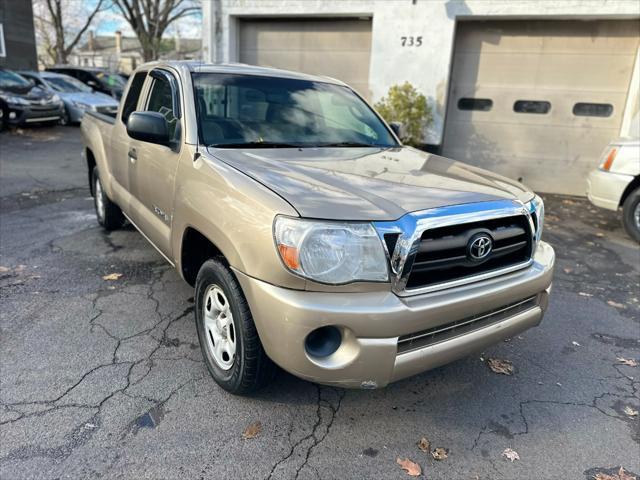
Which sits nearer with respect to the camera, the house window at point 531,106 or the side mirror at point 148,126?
the side mirror at point 148,126

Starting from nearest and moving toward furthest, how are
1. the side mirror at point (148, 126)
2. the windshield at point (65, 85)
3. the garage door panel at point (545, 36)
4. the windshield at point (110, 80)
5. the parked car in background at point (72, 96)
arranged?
the side mirror at point (148, 126)
the garage door panel at point (545, 36)
the parked car in background at point (72, 96)
the windshield at point (65, 85)
the windshield at point (110, 80)

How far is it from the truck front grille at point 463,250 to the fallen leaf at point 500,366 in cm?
87

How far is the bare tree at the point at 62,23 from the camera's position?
31391 mm

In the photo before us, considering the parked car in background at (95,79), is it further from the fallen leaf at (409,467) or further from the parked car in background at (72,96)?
the fallen leaf at (409,467)

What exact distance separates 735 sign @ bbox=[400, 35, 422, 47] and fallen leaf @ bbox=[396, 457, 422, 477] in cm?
815

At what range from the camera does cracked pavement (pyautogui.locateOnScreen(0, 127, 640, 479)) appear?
2.28 m

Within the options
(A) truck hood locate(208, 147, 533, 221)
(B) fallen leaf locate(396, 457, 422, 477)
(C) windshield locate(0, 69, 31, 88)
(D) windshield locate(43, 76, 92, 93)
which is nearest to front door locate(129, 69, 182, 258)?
(A) truck hood locate(208, 147, 533, 221)

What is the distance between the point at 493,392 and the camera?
114 inches

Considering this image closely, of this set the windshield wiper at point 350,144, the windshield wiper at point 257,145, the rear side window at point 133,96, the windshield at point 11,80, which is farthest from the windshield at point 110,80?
the windshield wiper at point 257,145

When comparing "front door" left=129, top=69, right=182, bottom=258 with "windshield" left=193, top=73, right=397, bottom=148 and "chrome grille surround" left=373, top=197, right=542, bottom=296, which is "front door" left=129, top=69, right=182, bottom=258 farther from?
"chrome grille surround" left=373, top=197, right=542, bottom=296

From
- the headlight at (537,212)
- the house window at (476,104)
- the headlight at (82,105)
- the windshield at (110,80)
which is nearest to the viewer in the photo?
the headlight at (537,212)

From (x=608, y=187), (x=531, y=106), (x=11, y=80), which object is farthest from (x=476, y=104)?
(x=11, y=80)

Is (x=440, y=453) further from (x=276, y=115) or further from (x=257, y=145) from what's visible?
(x=276, y=115)

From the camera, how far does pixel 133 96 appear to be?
4.43 metres
